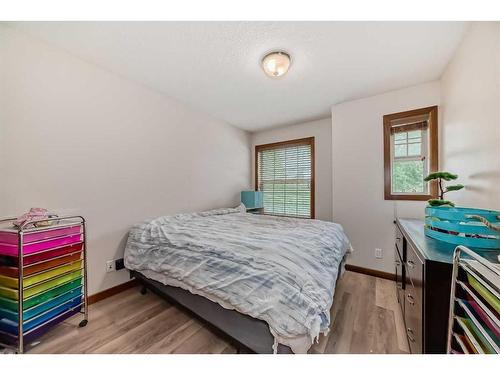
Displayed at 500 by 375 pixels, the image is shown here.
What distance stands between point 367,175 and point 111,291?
3.40m

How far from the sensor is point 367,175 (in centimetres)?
261

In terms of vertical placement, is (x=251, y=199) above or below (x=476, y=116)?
below

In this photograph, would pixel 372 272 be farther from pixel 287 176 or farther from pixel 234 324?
pixel 234 324

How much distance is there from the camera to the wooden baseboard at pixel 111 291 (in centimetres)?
190

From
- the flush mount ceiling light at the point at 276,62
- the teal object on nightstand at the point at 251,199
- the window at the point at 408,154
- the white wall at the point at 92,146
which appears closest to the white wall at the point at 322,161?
the window at the point at 408,154

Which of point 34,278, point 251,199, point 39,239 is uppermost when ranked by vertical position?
point 251,199

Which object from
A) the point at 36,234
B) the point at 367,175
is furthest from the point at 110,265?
the point at 367,175

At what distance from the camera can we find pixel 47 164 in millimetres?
1651

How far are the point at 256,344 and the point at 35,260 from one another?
1603mm

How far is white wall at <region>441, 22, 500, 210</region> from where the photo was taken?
1.21 m

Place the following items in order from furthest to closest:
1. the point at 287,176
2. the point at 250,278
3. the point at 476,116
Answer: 1. the point at 287,176
2. the point at 476,116
3. the point at 250,278

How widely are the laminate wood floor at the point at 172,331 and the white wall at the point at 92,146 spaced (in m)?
0.44

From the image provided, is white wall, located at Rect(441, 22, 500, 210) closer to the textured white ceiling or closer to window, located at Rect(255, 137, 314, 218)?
the textured white ceiling

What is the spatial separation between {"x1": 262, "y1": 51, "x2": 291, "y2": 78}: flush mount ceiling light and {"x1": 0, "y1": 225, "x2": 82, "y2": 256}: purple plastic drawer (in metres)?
2.20
